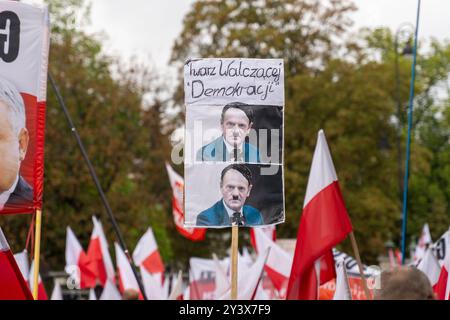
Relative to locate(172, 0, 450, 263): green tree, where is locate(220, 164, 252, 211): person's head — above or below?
below

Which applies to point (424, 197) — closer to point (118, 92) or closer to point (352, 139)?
point (352, 139)

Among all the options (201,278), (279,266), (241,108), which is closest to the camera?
(241,108)

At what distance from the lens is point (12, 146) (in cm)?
990

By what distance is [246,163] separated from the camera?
9531 mm

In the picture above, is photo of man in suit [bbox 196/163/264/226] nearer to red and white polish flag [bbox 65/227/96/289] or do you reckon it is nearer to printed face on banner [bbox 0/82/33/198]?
printed face on banner [bbox 0/82/33/198]

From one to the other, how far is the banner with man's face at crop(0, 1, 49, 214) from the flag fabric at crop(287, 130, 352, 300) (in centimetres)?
218

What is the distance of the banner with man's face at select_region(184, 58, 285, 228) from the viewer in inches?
375

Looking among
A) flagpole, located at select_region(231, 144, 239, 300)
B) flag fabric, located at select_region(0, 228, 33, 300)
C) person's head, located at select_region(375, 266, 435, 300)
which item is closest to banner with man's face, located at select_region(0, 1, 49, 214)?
flagpole, located at select_region(231, 144, 239, 300)

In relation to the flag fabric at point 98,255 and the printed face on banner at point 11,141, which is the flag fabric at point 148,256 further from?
the printed face on banner at point 11,141

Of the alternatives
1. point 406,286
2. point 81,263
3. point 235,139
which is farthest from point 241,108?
point 81,263

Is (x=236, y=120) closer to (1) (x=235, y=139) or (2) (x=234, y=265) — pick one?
(1) (x=235, y=139)

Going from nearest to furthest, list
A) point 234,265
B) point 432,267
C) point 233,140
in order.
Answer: point 234,265 → point 233,140 → point 432,267

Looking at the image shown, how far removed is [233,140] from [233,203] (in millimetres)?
504
